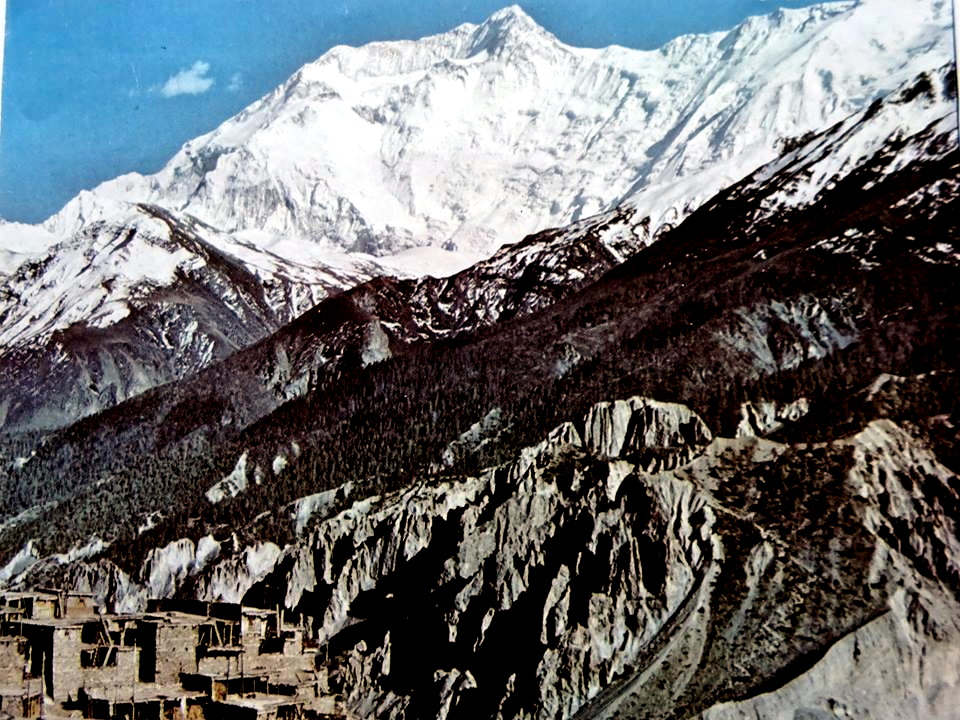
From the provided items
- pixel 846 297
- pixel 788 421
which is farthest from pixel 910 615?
pixel 846 297

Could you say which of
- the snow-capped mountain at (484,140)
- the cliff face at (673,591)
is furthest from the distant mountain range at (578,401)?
the snow-capped mountain at (484,140)

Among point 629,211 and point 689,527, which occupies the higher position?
point 629,211

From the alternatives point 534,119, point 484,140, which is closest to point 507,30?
point 534,119

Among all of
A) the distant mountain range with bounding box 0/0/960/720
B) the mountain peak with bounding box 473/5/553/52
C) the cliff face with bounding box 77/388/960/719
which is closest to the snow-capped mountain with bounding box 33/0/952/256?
the mountain peak with bounding box 473/5/553/52

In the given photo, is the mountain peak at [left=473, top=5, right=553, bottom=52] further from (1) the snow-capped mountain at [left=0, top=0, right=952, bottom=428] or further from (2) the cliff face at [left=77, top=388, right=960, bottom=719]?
(2) the cliff face at [left=77, top=388, right=960, bottom=719]

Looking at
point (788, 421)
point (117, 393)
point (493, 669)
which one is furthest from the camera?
point (117, 393)

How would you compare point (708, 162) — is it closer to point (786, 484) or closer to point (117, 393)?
point (786, 484)

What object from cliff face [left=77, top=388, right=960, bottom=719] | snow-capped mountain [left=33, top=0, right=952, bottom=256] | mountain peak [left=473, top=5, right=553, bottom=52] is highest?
snow-capped mountain [left=33, top=0, right=952, bottom=256]

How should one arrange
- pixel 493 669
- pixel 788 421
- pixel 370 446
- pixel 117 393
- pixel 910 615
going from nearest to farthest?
pixel 910 615
pixel 493 669
pixel 788 421
pixel 370 446
pixel 117 393

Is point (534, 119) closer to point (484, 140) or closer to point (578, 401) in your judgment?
point (484, 140)
